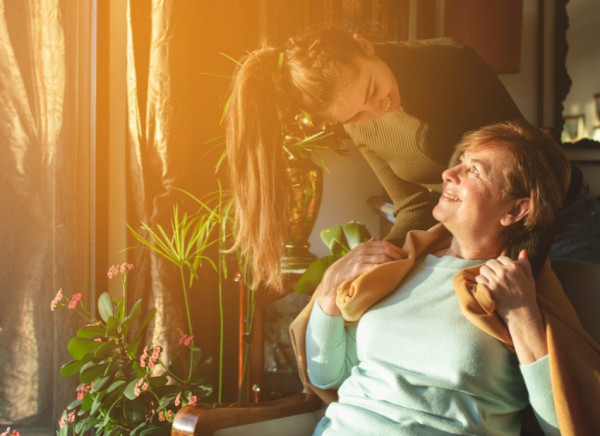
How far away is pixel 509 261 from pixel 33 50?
1761 mm

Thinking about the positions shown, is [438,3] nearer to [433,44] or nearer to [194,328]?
[433,44]

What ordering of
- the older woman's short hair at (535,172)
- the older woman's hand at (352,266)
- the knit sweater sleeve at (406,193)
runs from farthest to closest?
the knit sweater sleeve at (406,193) → the older woman's hand at (352,266) → the older woman's short hair at (535,172)

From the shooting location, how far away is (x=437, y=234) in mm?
1454

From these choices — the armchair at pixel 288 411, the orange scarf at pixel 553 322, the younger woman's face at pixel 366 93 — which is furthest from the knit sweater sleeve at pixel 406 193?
the armchair at pixel 288 411

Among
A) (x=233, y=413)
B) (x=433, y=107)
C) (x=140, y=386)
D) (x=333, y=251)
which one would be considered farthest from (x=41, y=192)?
(x=433, y=107)

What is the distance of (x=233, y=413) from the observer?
141 cm

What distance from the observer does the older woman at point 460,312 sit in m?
1.21

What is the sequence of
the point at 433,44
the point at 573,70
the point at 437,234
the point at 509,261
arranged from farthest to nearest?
the point at 573,70, the point at 433,44, the point at 437,234, the point at 509,261

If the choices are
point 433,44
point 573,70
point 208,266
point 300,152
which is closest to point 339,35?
point 433,44

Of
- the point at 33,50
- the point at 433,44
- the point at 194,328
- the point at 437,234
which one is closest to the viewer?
the point at 437,234

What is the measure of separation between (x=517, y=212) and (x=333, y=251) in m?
0.66

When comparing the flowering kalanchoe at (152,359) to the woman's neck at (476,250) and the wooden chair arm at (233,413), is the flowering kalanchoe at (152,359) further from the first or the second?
the woman's neck at (476,250)

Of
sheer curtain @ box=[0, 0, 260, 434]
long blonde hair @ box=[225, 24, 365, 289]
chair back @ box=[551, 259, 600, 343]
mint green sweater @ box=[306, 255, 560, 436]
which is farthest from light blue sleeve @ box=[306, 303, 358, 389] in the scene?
sheer curtain @ box=[0, 0, 260, 434]

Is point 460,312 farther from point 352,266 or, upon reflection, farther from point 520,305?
point 352,266
